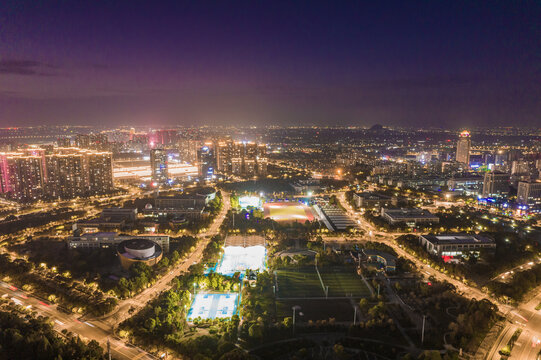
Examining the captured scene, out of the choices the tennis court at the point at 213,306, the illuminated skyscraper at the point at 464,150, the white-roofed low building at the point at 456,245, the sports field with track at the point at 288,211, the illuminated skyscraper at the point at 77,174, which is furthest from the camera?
the illuminated skyscraper at the point at 464,150

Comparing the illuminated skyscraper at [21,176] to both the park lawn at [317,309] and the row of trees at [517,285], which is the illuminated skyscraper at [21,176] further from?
the row of trees at [517,285]

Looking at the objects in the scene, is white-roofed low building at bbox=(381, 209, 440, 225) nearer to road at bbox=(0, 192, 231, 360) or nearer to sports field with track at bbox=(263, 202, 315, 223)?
sports field with track at bbox=(263, 202, 315, 223)

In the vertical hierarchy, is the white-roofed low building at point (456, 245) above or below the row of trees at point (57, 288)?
above

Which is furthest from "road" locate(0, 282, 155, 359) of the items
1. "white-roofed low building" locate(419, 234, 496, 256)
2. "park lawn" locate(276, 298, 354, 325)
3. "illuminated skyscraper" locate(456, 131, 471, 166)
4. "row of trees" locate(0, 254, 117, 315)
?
"illuminated skyscraper" locate(456, 131, 471, 166)

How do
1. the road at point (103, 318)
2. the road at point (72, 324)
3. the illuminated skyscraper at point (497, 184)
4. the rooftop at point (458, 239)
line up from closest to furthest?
the road at point (72, 324) < the road at point (103, 318) < the rooftop at point (458, 239) < the illuminated skyscraper at point (497, 184)

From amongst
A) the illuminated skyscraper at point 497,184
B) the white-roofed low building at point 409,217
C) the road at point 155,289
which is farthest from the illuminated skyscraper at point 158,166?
the illuminated skyscraper at point 497,184

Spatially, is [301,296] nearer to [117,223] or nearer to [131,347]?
[131,347]
